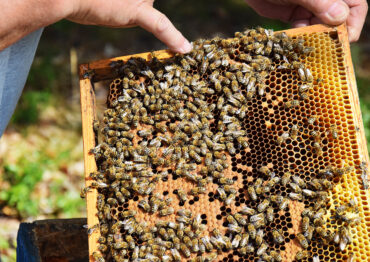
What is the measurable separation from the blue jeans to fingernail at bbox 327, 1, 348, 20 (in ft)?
10.4

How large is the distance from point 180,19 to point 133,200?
6769mm

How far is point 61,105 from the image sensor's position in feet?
26.9

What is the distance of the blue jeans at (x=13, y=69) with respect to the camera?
3604 mm

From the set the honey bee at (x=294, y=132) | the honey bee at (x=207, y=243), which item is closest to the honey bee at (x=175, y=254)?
the honey bee at (x=207, y=243)

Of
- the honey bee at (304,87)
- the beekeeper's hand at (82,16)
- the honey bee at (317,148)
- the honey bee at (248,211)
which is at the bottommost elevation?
the honey bee at (248,211)

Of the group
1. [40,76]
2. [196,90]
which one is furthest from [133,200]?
[40,76]

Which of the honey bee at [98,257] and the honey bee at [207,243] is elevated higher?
the honey bee at [207,243]

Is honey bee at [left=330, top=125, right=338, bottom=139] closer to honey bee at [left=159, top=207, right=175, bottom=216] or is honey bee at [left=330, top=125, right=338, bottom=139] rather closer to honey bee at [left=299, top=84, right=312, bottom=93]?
honey bee at [left=299, top=84, right=312, bottom=93]

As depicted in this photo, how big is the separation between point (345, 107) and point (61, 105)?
6348 mm

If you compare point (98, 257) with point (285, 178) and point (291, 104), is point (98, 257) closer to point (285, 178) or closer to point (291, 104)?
point (285, 178)

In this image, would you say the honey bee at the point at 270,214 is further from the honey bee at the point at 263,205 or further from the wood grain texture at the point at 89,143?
the wood grain texture at the point at 89,143

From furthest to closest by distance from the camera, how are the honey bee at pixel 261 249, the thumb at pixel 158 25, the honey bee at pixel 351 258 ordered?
the thumb at pixel 158 25, the honey bee at pixel 261 249, the honey bee at pixel 351 258

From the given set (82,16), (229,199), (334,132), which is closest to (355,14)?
(334,132)

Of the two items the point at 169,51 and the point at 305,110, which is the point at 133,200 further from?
the point at 305,110
